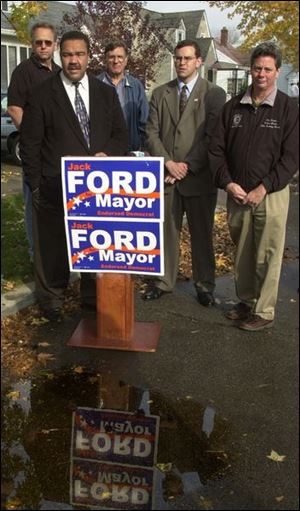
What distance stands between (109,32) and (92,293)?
2.22 metres

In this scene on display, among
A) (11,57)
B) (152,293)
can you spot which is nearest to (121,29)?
(152,293)

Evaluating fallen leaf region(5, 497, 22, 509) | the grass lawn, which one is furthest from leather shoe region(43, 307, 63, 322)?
fallen leaf region(5, 497, 22, 509)

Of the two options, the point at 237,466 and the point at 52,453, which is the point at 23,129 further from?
the point at 237,466

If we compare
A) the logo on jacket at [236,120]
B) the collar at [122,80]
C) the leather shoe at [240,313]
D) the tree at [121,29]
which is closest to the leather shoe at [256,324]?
the leather shoe at [240,313]

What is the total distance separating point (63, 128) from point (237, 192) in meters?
1.36

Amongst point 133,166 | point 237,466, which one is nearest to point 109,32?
point 133,166

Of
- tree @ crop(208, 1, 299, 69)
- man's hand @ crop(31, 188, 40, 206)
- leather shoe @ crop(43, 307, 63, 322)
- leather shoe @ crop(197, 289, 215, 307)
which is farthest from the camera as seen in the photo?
leather shoe @ crop(197, 289, 215, 307)

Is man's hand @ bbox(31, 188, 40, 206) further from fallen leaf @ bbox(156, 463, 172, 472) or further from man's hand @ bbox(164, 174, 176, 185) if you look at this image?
fallen leaf @ bbox(156, 463, 172, 472)

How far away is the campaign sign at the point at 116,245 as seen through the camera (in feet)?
13.0

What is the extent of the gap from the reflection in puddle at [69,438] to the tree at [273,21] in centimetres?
203

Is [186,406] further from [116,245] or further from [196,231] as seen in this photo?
[196,231]

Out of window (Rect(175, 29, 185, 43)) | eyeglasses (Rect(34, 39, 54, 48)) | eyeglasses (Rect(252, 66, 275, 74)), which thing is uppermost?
window (Rect(175, 29, 185, 43))

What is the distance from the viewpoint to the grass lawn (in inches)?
211

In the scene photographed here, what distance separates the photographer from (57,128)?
13.7 feet
